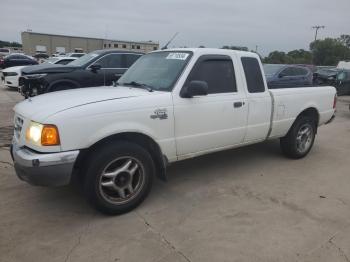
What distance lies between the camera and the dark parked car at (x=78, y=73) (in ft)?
27.8

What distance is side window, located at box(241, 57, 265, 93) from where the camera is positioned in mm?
4883

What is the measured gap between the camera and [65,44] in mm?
83812

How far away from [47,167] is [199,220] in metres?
1.64

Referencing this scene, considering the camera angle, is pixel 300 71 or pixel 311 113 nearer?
pixel 311 113

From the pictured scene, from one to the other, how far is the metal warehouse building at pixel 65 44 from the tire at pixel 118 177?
74586mm

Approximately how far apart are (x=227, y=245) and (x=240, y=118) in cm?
197

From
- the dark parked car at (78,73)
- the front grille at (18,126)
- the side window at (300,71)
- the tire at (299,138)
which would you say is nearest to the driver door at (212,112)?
the tire at (299,138)

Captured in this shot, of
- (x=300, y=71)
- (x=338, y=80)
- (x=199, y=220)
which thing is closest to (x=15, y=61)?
(x=300, y=71)

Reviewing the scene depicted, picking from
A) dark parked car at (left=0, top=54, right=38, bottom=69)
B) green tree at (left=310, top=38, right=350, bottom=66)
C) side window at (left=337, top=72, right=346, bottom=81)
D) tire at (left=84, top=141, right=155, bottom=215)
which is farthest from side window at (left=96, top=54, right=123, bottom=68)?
green tree at (left=310, top=38, right=350, bottom=66)

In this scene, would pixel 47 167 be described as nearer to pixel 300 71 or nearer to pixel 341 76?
pixel 300 71

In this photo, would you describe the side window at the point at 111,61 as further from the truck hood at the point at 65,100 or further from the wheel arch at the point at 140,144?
the wheel arch at the point at 140,144

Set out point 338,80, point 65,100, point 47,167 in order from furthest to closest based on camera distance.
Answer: point 338,80, point 65,100, point 47,167

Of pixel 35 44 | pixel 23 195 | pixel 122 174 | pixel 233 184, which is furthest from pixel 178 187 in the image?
pixel 35 44

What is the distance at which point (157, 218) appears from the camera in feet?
12.2
